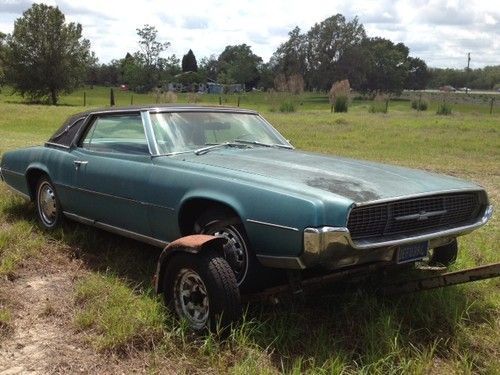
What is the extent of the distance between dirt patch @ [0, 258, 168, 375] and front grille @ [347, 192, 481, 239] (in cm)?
147

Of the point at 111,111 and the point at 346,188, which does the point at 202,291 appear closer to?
the point at 346,188

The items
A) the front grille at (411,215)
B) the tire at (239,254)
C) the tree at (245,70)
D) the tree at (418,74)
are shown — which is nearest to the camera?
the front grille at (411,215)

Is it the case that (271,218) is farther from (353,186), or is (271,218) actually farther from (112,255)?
(112,255)

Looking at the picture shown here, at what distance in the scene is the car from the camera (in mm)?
3320

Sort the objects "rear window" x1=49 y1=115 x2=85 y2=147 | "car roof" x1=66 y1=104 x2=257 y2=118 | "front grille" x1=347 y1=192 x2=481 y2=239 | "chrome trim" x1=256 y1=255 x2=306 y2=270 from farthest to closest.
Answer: "rear window" x1=49 y1=115 x2=85 y2=147 < "car roof" x1=66 y1=104 x2=257 y2=118 < "front grille" x1=347 y1=192 x2=481 y2=239 < "chrome trim" x1=256 y1=255 x2=306 y2=270

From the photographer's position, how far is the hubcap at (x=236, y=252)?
366cm

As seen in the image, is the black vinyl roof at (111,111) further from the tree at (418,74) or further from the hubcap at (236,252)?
the tree at (418,74)

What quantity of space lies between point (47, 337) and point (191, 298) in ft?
3.05

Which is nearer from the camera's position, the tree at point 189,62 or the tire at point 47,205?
the tire at point 47,205

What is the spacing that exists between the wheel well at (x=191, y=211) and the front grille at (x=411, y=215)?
0.96 meters

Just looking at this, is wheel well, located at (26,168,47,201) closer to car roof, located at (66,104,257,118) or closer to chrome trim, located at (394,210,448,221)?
car roof, located at (66,104,257,118)

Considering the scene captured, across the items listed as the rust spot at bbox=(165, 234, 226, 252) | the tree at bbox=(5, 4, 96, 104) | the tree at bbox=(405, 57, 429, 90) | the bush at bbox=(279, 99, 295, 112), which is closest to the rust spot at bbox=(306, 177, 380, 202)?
the rust spot at bbox=(165, 234, 226, 252)

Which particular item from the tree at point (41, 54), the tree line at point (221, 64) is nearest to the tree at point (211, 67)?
the tree line at point (221, 64)

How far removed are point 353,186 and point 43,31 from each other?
53.5 metres
